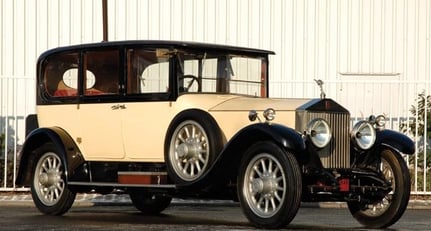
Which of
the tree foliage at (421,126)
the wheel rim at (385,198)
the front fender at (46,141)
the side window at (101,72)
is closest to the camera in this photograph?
the wheel rim at (385,198)

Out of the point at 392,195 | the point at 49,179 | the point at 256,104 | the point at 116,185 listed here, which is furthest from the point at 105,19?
the point at 392,195

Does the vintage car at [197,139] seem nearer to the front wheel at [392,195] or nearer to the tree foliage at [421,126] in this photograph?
the front wheel at [392,195]

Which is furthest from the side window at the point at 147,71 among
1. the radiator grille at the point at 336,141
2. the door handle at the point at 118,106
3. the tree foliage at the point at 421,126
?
the tree foliage at the point at 421,126

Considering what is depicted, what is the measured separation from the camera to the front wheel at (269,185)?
9773 millimetres

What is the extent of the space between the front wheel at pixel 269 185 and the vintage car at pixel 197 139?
12 millimetres

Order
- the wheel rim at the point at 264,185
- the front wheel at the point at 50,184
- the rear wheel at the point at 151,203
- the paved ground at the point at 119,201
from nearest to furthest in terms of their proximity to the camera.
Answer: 1. the wheel rim at the point at 264,185
2. the front wheel at the point at 50,184
3. the rear wheel at the point at 151,203
4. the paved ground at the point at 119,201

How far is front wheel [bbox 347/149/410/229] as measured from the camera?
34.9ft

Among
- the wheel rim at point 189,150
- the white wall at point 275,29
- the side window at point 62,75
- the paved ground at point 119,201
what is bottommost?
the paved ground at point 119,201

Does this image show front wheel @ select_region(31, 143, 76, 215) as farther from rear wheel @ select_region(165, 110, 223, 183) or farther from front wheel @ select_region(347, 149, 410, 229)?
front wheel @ select_region(347, 149, 410, 229)

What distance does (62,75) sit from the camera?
12523 millimetres

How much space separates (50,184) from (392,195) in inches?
158

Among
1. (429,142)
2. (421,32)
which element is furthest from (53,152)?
Result: (421,32)

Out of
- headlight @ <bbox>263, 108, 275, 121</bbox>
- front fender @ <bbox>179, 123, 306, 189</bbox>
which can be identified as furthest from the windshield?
headlight @ <bbox>263, 108, 275, 121</bbox>

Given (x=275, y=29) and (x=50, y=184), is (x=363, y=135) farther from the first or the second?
(x=275, y=29)
